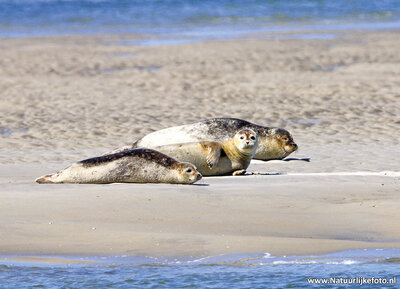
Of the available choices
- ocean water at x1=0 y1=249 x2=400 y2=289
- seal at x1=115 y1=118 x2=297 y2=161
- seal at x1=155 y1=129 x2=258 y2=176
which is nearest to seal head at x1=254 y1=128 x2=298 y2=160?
seal at x1=115 y1=118 x2=297 y2=161

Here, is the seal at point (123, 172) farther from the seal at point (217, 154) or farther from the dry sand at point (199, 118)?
the seal at point (217, 154)

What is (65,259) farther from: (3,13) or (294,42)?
(3,13)

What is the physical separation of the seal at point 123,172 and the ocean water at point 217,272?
2300 mm

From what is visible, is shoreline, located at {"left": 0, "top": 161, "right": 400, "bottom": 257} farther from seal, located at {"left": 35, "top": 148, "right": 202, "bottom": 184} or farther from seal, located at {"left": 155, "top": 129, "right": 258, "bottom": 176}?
seal, located at {"left": 155, "top": 129, "right": 258, "bottom": 176}

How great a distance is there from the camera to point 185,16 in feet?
111

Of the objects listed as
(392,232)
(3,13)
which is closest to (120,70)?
(392,232)

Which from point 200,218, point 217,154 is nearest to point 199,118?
point 217,154

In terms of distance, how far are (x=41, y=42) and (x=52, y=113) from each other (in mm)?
11335

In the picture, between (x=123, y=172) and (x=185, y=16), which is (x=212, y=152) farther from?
(x=185, y=16)

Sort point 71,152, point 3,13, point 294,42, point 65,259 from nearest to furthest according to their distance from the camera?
1. point 65,259
2. point 71,152
3. point 294,42
4. point 3,13

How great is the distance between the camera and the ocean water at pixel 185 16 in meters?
29.0

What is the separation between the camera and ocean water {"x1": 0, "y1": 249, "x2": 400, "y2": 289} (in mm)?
4719

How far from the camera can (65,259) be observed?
508 centimetres

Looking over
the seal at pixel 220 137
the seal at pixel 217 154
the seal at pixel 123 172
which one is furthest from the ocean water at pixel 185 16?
the seal at pixel 123 172
